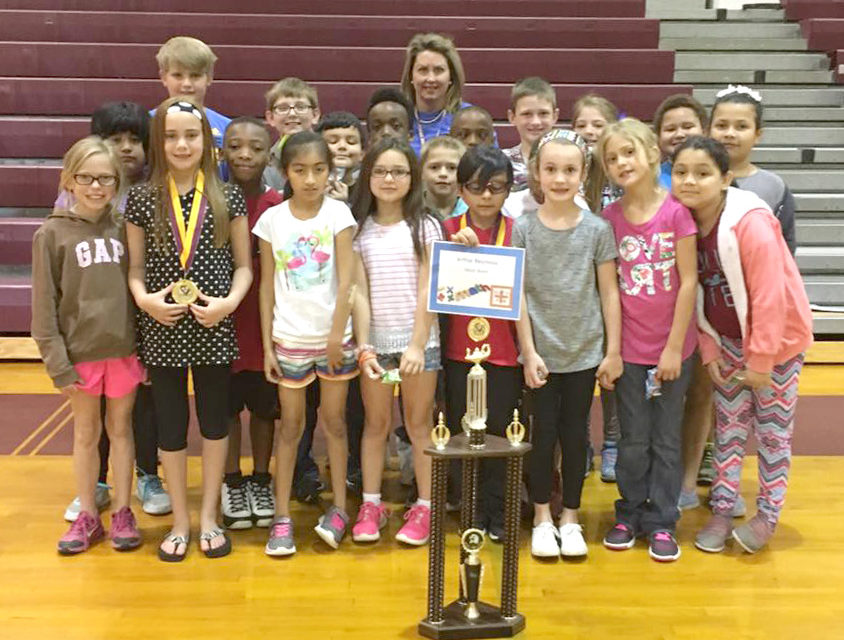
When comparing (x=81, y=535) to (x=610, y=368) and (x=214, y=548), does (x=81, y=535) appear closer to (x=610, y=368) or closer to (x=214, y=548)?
(x=214, y=548)

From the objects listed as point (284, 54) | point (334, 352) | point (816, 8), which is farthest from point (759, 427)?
point (816, 8)

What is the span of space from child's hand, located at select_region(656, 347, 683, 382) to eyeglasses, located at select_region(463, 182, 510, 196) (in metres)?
0.65

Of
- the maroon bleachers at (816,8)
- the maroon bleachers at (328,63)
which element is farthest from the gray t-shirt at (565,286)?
the maroon bleachers at (816,8)

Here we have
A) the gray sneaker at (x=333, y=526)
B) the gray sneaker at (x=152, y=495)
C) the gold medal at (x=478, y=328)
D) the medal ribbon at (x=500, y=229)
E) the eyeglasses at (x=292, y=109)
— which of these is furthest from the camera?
the eyeglasses at (x=292, y=109)

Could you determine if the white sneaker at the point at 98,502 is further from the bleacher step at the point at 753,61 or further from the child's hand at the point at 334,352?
the bleacher step at the point at 753,61

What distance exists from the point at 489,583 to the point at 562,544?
293 millimetres

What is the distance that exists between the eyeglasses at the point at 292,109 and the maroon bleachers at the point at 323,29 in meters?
4.04

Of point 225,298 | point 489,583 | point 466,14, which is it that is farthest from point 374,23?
point 489,583

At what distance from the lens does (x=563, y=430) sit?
9.23 ft

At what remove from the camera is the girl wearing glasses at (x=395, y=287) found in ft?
8.88

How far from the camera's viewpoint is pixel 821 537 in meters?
2.95

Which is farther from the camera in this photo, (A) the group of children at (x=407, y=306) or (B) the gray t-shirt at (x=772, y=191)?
(B) the gray t-shirt at (x=772, y=191)

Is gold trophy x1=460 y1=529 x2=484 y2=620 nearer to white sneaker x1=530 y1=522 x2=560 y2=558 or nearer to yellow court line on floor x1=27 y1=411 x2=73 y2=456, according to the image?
white sneaker x1=530 y1=522 x2=560 y2=558

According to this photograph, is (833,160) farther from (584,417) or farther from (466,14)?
(584,417)
